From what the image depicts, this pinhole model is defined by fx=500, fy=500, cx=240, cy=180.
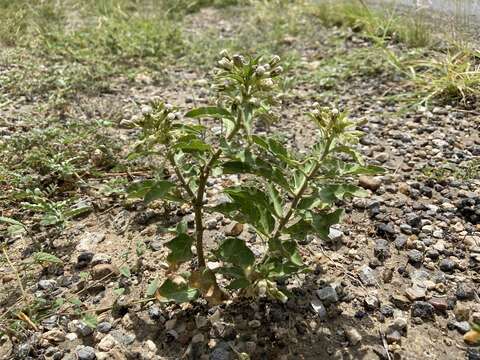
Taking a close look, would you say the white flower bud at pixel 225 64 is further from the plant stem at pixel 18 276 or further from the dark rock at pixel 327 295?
the plant stem at pixel 18 276

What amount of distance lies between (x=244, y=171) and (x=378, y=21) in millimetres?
4041

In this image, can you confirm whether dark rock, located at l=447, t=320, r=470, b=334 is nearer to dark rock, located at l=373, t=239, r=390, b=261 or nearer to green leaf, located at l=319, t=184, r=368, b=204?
dark rock, located at l=373, t=239, r=390, b=261

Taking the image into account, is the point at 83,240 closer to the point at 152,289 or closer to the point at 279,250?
the point at 152,289

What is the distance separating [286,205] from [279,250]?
94 centimetres

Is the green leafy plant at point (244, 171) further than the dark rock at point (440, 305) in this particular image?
No

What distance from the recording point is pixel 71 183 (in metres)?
3.11

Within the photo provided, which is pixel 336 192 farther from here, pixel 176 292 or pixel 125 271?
pixel 125 271

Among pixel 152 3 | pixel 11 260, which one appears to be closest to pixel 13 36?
pixel 152 3

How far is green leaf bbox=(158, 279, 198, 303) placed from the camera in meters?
2.07

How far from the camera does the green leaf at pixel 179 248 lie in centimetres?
203

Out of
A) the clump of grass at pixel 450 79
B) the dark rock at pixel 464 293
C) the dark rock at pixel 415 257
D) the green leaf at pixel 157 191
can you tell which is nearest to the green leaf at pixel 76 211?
the green leaf at pixel 157 191

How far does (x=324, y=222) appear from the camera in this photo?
6.37 ft

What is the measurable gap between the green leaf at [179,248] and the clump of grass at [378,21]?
3.41 meters

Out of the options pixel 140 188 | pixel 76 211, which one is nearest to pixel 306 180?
pixel 140 188
